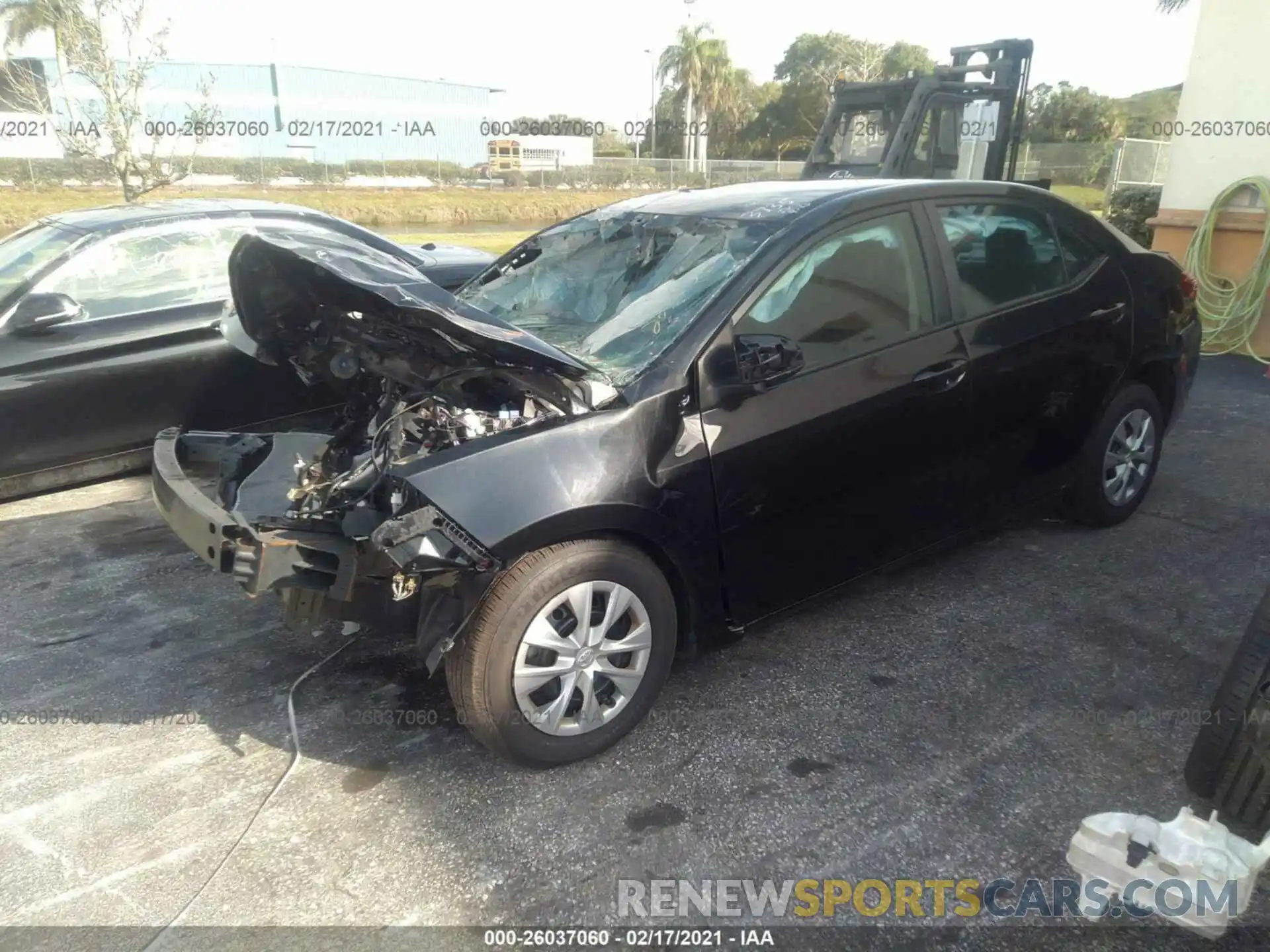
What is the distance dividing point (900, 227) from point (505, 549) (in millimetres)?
2034

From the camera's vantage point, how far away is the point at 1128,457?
4.40m

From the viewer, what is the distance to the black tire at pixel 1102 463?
4.18m

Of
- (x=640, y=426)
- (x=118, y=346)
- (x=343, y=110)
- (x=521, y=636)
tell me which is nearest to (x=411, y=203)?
(x=118, y=346)

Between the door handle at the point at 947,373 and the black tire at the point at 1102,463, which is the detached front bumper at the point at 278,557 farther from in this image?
the black tire at the point at 1102,463

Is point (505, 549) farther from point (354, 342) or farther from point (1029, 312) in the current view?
point (1029, 312)

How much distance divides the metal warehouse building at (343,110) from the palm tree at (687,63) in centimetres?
1080

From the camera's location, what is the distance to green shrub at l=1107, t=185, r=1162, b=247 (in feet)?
41.1

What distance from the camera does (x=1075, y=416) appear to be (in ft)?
13.2

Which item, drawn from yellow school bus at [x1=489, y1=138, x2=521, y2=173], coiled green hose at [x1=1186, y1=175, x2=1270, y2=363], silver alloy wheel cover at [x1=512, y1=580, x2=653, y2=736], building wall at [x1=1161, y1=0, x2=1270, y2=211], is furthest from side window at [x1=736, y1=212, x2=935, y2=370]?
yellow school bus at [x1=489, y1=138, x2=521, y2=173]

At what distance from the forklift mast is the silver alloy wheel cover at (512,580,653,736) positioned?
6846 millimetres

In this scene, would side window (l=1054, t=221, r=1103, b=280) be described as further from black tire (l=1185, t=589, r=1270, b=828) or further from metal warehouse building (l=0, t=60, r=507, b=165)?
metal warehouse building (l=0, t=60, r=507, b=165)

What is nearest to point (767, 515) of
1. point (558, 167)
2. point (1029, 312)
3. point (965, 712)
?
point (965, 712)

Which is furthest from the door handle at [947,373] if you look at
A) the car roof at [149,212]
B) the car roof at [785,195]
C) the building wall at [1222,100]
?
the building wall at [1222,100]

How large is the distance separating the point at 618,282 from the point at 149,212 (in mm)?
3698
